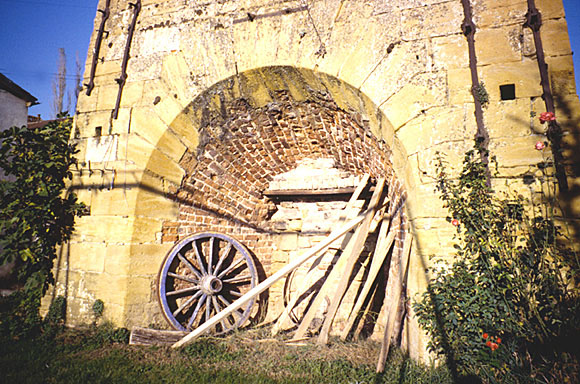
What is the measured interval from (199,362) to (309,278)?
207cm

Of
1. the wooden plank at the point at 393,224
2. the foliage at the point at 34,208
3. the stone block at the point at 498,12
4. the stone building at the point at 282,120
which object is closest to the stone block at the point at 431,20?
the stone building at the point at 282,120

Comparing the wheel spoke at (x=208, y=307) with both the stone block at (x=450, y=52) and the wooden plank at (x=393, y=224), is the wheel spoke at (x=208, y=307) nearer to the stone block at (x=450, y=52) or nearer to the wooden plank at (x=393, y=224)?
the wooden plank at (x=393, y=224)

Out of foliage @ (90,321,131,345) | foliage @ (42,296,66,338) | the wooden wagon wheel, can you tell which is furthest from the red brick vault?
foliage @ (42,296,66,338)

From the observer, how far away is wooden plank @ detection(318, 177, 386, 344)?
359cm

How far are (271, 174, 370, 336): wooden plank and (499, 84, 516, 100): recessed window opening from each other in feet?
6.26

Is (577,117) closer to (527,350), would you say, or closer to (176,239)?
(527,350)

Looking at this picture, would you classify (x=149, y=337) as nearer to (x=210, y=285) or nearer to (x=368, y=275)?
(x=210, y=285)

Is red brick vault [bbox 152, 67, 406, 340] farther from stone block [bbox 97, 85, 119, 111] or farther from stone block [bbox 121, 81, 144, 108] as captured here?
stone block [bbox 97, 85, 119, 111]

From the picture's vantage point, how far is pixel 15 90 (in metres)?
10.9

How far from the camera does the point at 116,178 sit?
4.00 m

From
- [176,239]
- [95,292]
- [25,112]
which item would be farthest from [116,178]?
[25,112]

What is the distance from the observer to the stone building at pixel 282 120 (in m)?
2.84

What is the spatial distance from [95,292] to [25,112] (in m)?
10.9

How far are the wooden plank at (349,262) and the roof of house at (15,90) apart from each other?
40.0 ft
